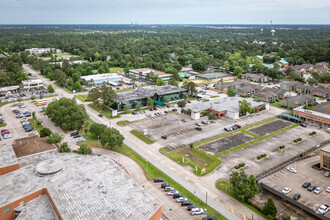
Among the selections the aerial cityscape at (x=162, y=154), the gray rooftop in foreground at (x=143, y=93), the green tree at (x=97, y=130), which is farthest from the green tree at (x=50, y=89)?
the green tree at (x=97, y=130)

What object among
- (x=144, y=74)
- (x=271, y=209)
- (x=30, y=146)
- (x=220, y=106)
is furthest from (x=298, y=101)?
(x=30, y=146)

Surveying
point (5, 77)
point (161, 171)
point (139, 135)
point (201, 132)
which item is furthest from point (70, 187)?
point (5, 77)

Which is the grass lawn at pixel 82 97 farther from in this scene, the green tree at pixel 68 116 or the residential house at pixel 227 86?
the residential house at pixel 227 86

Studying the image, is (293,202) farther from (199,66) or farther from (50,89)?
(199,66)

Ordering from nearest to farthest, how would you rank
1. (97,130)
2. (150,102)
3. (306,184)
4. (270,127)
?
(306,184) → (97,130) → (270,127) → (150,102)

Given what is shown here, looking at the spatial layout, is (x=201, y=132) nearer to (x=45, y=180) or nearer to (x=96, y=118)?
(x=96, y=118)

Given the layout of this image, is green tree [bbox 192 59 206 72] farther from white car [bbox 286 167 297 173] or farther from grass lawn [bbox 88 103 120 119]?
white car [bbox 286 167 297 173]

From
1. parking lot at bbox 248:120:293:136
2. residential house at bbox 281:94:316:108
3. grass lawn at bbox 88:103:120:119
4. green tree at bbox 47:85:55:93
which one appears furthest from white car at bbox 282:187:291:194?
green tree at bbox 47:85:55:93

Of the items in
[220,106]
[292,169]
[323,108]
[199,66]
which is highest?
[199,66]
